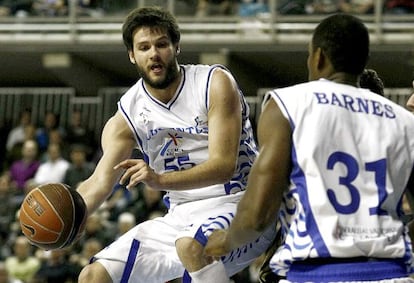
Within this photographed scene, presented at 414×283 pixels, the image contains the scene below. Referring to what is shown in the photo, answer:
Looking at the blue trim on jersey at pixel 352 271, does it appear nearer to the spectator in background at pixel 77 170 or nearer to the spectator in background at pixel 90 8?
the spectator in background at pixel 77 170

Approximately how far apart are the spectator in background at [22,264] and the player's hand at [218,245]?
26.1 ft

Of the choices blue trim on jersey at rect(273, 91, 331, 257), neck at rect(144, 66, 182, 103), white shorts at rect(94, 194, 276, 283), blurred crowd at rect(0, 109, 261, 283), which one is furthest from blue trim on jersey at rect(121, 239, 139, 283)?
blurred crowd at rect(0, 109, 261, 283)

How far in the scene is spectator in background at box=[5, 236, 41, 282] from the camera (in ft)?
40.6

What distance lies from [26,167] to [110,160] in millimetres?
8546

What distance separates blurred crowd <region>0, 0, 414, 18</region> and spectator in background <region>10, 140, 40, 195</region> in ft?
10.1

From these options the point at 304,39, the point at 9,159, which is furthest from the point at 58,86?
the point at 304,39

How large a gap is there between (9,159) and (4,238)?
2.09 m

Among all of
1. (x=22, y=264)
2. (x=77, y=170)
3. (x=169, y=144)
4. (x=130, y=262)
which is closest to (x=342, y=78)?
(x=169, y=144)

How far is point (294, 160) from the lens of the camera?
167 inches

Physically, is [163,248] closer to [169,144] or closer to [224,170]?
[169,144]

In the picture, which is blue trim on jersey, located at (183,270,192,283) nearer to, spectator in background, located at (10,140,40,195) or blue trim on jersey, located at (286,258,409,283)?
blue trim on jersey, located at (286,258,409,283)

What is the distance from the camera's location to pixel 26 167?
14.5 meters

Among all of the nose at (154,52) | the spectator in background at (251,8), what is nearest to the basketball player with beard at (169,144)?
the nose at (154,52)

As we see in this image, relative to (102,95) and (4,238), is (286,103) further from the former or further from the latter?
(102,95)
